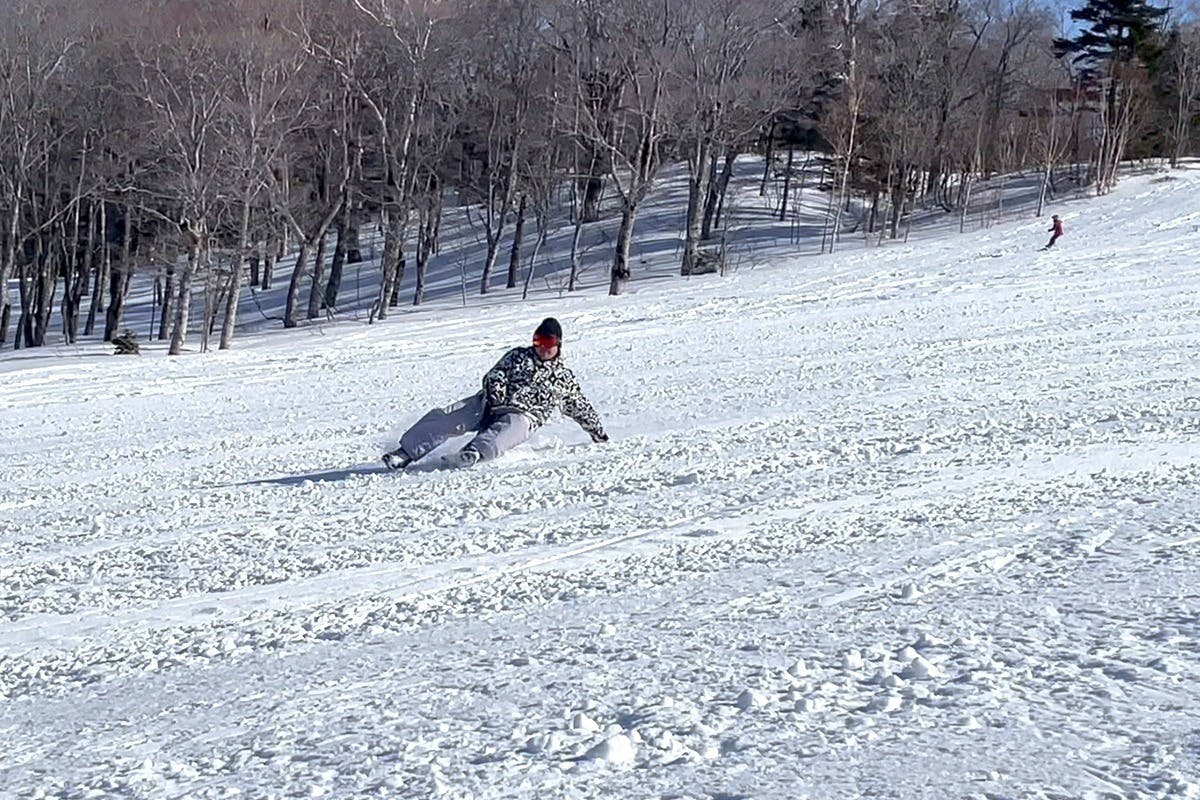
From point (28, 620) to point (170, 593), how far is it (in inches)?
25.6

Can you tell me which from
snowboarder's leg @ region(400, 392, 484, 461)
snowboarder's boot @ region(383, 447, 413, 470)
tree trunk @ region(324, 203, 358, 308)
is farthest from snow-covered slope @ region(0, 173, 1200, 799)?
tree trunk @ region(324, 203, 358, 308)

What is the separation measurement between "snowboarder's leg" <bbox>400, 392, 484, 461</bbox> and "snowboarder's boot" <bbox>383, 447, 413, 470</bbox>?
0.07 feet

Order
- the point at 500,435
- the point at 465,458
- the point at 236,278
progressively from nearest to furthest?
the point at 465,458 → the point at 500,435 → the point at 236,278

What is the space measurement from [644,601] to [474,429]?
453 cm

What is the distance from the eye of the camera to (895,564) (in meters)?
6.11

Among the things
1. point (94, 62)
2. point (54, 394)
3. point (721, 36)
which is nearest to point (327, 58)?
point (94, 62)

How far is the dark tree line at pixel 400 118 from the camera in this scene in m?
32.3

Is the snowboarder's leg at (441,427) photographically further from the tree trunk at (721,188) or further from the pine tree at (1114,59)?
the pine tree at (1114,59)

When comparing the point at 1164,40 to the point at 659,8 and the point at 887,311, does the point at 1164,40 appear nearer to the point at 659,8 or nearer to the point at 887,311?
the point at 659,8

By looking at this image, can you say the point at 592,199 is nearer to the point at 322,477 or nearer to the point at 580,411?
the point at 580,411

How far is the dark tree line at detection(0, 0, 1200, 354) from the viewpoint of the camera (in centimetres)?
3234

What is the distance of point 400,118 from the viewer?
124 feet

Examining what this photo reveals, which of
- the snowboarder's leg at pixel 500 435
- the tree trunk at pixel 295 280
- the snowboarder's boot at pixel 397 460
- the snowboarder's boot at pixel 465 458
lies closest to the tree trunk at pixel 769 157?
the tree trunk at pixel 295 280

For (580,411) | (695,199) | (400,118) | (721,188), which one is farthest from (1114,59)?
(580,411)
